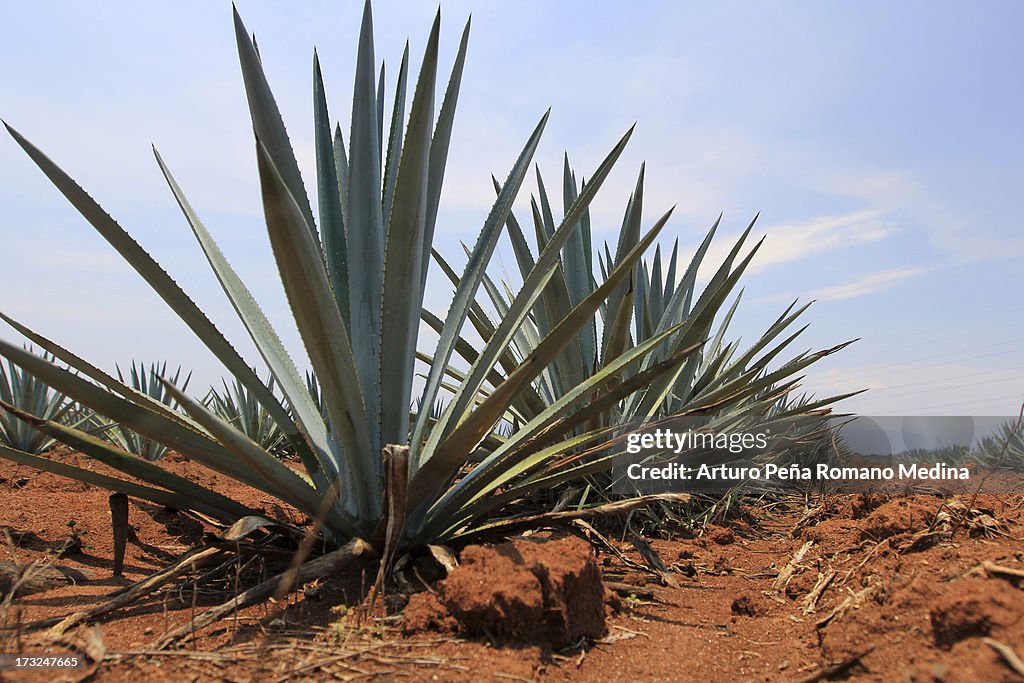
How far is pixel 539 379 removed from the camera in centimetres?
380

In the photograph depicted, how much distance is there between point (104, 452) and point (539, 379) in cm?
231

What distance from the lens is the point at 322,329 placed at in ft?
5.41

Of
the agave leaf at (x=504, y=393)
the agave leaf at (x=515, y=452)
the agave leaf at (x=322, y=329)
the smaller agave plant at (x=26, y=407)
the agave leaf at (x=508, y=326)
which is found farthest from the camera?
→ the smaller agave plant at (x=26, y=407)

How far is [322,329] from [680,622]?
4.18 feet

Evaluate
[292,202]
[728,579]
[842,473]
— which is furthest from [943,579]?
[842,473]

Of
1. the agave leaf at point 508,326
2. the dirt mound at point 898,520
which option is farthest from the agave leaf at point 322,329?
the dirt mound at point 898,520

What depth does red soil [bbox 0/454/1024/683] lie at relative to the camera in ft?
4.30

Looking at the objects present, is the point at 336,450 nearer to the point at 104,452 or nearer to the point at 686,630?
the point at 104,452

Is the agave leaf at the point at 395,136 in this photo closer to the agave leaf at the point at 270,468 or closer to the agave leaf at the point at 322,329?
the agave leaf at the point at 322,329

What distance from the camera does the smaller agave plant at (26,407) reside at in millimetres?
5238

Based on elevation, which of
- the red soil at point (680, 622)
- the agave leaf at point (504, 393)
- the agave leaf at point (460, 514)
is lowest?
the red soil at point (680, 622)

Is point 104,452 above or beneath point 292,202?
beneath

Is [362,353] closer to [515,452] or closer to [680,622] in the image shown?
[515,452]

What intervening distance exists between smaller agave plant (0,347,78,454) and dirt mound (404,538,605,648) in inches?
197
